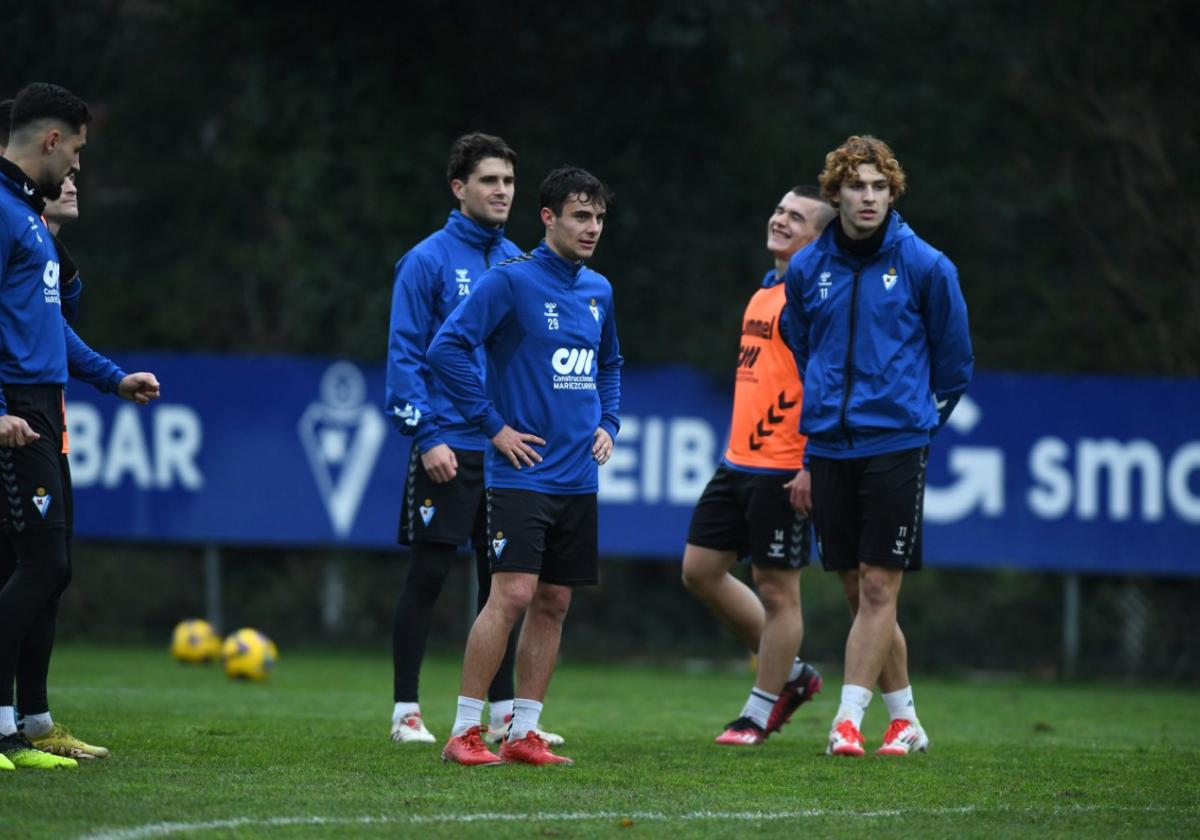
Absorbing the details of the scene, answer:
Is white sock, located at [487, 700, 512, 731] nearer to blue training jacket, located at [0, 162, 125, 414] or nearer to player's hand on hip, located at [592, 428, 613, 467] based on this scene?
player's hand on hip, located at [592, 428, 613, 467]

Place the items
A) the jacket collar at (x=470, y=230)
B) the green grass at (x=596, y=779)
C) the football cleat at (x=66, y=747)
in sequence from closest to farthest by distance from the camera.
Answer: the green grass at (x=596, y=779)
the football cleat at (x=66, y=747)
the jacket collar at (x=470, y=230)

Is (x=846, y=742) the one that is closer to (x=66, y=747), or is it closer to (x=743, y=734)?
(x=743, y=734)

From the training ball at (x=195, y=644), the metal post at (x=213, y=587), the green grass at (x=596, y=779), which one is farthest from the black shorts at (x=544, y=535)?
the metal post at (x=213, y=587)

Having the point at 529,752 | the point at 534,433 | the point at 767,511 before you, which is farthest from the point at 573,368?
the point at 767,511

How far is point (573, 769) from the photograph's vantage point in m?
6.41

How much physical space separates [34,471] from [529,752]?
2023mm

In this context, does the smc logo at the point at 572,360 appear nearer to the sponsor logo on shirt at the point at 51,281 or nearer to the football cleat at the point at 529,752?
the football cleat at the point at 529,752

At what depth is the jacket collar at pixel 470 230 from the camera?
7629 mm

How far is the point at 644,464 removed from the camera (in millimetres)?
13562

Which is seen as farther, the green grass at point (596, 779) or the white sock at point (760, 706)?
the white sock at point (760, 706)

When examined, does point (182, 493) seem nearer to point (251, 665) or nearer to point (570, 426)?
point (251, 665)

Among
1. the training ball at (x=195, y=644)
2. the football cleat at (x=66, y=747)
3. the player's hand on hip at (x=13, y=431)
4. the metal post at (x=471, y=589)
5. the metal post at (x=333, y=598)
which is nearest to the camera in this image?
the player's hand on hip at (x=13, y=431)

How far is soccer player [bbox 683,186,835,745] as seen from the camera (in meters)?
7.80

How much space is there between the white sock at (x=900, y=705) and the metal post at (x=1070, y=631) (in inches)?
259
